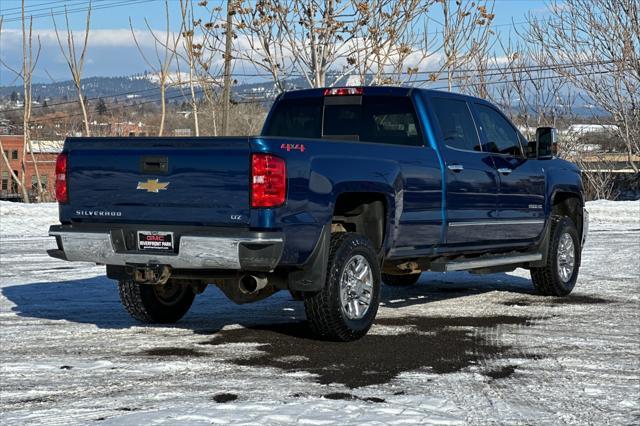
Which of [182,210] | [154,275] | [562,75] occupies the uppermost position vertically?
[562,75]

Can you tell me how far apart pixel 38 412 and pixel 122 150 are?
2.47m

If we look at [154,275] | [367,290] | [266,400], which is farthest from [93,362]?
[367,290]

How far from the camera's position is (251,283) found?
7.77 meters

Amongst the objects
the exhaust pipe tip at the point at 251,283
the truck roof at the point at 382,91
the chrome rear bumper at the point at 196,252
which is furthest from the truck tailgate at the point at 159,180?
the truck roof at the point at 382,91

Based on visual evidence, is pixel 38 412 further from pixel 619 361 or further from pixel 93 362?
pixel 619 361

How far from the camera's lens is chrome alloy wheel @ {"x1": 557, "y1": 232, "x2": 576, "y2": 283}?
11.6 m

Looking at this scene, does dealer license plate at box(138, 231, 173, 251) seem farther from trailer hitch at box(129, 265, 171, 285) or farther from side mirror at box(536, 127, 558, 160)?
side mirror at box(536, 127, 558, 160)

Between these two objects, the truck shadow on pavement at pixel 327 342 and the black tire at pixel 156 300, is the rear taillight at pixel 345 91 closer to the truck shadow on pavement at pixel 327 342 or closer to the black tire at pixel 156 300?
the truck shadow on pavement at pixel 327 342

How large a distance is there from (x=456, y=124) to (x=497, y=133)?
0.92 metres

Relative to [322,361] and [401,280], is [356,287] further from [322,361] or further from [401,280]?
[401,280]

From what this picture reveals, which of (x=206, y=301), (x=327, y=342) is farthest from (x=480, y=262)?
(x=206, y=301)

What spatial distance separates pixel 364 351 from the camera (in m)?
7.94

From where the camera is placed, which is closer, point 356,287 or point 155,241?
point 155,241


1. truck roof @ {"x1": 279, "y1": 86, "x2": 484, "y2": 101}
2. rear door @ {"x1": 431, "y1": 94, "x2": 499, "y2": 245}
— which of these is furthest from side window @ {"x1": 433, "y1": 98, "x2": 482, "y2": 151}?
truck roof @ {"x1": 279, "y1": 86, "x2": 484, "y2": 101}
